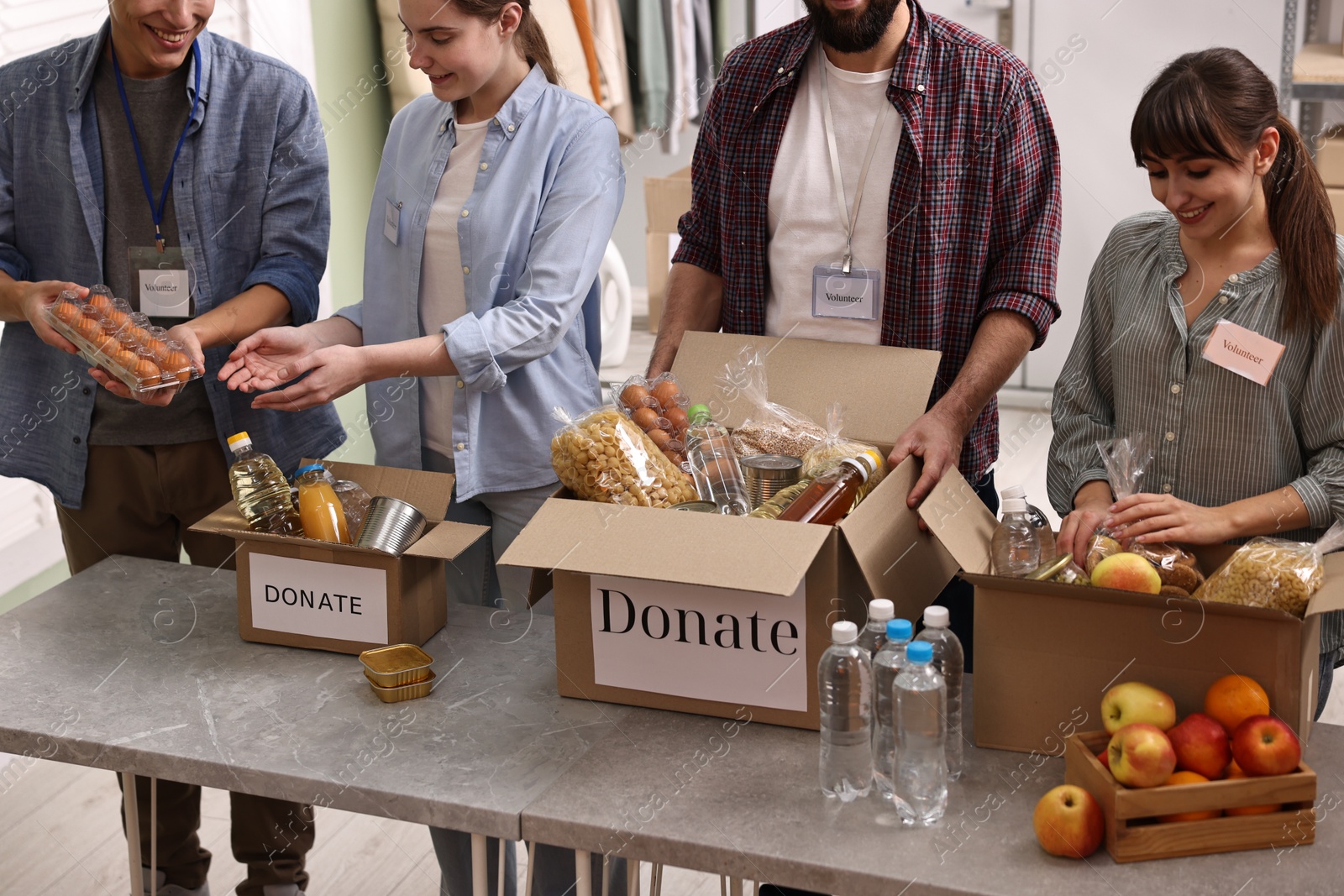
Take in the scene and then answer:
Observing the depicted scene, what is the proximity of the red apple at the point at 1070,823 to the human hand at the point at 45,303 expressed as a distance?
1.53 m

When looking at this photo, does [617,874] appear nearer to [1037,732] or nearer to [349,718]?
[349,718]

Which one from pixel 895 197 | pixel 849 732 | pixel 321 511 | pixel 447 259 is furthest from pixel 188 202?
pixel 849 732

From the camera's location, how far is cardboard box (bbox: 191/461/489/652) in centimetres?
171

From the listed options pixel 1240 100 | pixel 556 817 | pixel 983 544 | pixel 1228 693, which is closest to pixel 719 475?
pixel 983 544

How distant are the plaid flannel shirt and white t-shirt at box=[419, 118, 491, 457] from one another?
424mm

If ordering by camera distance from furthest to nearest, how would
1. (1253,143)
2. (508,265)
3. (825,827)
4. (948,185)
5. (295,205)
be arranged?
(295,205)
(508,265)
(948,185)
(1253,143)
(825,827)

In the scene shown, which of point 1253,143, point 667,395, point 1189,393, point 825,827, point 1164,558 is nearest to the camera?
point 825,827

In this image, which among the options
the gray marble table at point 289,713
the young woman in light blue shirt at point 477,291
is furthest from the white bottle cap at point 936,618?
the young woman in light blue shirt at point 477,291

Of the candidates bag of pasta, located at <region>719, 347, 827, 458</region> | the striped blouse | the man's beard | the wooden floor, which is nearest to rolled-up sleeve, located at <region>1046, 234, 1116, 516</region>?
the striped blouse

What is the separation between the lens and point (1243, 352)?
1616mm

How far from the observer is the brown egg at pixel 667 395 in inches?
70.7

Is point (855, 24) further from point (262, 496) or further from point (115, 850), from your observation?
point (115, 850)

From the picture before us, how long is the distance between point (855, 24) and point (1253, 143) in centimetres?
60

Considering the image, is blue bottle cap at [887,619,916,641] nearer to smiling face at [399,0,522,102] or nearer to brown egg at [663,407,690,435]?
brown egg at [663,407,690,435]
